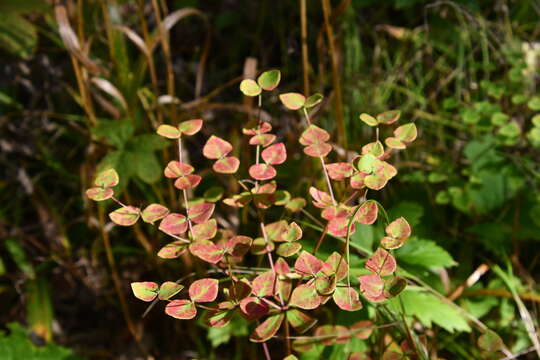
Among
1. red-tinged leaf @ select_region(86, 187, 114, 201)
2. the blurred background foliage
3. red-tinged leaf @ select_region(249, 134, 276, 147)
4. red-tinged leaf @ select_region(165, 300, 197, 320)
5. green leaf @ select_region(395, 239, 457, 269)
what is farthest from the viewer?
the blurred background foliage

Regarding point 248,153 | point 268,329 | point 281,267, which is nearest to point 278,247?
point 281,267

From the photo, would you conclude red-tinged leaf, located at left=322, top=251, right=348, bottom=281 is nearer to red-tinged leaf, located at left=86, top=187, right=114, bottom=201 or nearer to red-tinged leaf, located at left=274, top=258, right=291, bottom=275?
red-tinged leaf, located at left=274, top=258, right=291, bottom=275

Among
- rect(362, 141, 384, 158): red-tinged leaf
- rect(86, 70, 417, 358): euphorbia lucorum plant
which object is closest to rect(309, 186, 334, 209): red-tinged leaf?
rect(86, 70, 417, 358): euphorbia lucorum plant

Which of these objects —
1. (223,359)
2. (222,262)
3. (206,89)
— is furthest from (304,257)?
(206,89)

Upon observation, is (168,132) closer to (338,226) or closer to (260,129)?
(260,129)

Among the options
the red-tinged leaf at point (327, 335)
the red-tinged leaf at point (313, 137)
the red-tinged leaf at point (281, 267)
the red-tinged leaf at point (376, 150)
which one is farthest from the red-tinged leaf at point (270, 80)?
the red-tinged leaf at point (327, 335)

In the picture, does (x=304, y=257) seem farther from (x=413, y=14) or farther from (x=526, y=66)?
(x=413, y=14)

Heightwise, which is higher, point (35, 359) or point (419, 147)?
point (419, 147)

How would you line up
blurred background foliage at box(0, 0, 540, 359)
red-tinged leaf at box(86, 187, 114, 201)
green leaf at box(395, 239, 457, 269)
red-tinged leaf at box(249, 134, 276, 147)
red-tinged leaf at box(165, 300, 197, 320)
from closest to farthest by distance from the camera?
red-tinged leaf at box(165, 300, 197, 320) → red-tinged leaf at box(86, 187, 114, 201) → red-tinged leaf at box(249, 134, 276, 147) → green leaf at box(395, 239, 457, 269) → blurred background foliage at box(0, 0, 540, 359)
